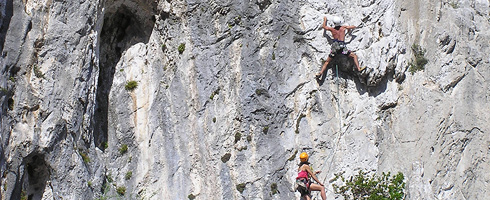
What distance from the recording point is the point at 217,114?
1678cm

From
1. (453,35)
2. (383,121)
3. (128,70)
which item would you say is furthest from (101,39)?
(453,35)

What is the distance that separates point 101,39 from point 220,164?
499 cm

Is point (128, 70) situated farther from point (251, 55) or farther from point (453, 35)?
point (453, 35)

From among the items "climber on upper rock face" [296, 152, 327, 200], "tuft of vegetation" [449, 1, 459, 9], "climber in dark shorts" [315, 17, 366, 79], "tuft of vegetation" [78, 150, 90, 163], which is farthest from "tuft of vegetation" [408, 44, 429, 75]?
"tuft of vegetation" [78, 150, 90, 163]

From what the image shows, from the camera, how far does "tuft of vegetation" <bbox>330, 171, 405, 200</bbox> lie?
51.8ft

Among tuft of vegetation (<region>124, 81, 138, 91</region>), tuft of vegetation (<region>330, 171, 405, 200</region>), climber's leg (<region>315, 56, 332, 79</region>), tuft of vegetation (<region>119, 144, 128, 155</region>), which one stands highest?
tuft of vegetation (<region>124, 81, 138, 91</region>)

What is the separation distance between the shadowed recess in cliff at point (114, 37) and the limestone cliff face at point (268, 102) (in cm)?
3

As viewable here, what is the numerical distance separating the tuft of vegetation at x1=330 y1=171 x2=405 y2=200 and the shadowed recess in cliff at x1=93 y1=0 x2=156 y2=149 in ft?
21.5

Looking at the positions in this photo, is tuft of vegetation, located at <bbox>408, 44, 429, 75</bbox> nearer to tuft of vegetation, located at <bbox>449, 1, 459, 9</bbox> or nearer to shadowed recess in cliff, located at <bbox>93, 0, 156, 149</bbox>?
tuft of vegetation, located at <bbox>449, 1, 459, 9</bbox>

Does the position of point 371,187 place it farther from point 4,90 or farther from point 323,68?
point 4,90

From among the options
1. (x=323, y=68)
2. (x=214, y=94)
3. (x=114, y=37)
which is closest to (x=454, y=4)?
(x=323, y=68)

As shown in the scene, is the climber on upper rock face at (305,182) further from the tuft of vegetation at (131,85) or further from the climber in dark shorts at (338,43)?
the tuft of vegetation at (131,85)

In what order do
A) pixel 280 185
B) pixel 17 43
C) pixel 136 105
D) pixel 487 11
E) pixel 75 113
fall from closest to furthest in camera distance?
pixel 17 43 → pixel 75 113 → pixel 280 185 → pixel 136 105 → pixel 487 11

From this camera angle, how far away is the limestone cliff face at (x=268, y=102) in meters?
16.5
